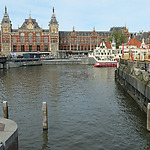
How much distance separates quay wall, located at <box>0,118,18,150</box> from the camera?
924cm

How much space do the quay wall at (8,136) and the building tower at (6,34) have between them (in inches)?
4549

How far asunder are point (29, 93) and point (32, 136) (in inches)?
589

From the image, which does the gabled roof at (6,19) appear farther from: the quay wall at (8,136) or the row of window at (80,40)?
the quay wall at (8,136)

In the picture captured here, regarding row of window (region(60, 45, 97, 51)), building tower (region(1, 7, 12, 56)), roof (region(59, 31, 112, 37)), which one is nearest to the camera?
building tower (region(1, 7, 12, 56))

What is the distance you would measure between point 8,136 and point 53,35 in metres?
117

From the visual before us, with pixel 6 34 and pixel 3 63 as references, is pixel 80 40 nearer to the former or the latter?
pixel 6 34

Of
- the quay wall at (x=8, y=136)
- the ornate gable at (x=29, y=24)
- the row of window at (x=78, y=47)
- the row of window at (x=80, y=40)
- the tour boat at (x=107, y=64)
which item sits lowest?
the quay wall at (x=8, y=136)

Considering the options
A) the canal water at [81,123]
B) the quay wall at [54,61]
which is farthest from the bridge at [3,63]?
the canal water at [81,123]

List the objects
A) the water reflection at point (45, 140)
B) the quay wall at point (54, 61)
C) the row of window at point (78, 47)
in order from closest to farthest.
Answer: the water reflection at point (45, 140) → the quay wall at point (54, 61) → the row of window at point (78, 47)

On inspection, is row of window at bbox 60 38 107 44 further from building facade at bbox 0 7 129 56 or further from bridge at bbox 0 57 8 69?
bridge at bbox 0 57 8 69

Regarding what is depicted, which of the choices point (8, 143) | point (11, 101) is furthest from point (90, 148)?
point (11, 101)

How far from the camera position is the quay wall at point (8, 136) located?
30.3 feet

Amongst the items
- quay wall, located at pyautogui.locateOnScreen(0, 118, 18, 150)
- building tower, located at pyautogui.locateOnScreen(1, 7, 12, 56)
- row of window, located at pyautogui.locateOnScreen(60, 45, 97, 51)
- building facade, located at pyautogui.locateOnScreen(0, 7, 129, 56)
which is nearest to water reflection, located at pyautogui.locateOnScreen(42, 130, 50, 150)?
quay wall, located at pyautogui.locateOnScreen(0, 118, 18, 150)

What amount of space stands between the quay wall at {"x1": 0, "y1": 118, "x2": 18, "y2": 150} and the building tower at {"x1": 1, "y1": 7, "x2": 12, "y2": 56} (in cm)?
11555
